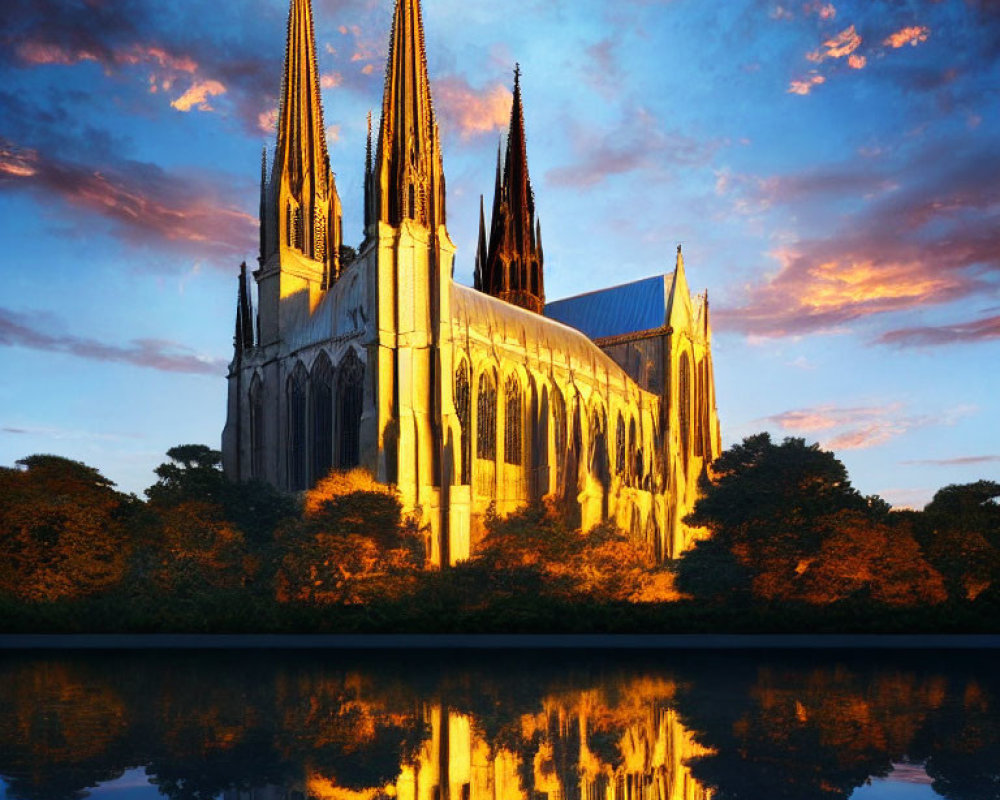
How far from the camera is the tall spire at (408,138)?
4888 centimetres

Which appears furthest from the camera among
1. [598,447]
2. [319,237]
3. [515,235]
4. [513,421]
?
[515,235]

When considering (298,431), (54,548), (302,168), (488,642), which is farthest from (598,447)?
(488,642)

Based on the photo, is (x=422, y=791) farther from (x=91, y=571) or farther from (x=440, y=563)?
(x=440, y=563)

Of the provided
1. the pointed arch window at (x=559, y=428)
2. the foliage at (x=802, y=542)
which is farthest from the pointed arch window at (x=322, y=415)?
the foliage at (x=802, y=542)

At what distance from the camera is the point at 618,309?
76562 mm

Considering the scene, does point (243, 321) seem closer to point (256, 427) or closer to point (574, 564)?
point (256, 427)

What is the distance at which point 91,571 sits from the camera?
3017cm

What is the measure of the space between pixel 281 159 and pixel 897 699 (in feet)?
160

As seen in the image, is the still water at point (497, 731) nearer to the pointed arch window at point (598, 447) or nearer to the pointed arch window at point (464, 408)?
the pointed arch window at point (464, 408)

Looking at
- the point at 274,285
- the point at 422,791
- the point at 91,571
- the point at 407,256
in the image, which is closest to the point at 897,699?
the point at 422,791

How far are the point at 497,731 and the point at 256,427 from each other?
149 ft

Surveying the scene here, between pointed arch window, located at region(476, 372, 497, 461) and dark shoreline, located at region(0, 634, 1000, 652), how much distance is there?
25892 millimetres

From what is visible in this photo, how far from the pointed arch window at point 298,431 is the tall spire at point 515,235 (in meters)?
30.8

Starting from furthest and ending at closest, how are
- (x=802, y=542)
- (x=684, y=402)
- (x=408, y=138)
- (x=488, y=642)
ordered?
(x=684, y=402), (x=408, y=138), (x=802, y=542), (x=488, y=642)
